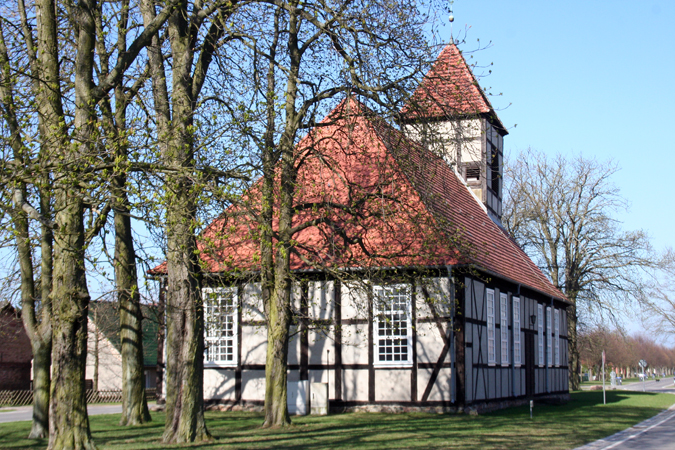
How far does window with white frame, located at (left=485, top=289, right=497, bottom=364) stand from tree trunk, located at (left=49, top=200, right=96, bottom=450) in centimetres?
1513

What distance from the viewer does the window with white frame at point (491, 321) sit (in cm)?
2356

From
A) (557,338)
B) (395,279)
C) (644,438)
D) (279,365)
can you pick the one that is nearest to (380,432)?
(279,365)

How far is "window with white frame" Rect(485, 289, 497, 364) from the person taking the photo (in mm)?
23556

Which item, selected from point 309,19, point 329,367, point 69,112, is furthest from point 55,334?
point 329,367

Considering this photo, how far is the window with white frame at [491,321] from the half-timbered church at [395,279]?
10 cm

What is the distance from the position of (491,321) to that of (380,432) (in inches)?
373

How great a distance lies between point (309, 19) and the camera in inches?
575

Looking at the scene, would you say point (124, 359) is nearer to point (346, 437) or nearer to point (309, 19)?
point (346, 437)

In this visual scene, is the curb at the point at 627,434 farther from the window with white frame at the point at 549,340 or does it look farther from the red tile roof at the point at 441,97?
the window with white frame at the point at 549,340

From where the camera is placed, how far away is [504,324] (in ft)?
83.4

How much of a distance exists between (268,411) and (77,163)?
8562 mm

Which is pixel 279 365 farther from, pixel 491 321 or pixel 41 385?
pixel 491 321

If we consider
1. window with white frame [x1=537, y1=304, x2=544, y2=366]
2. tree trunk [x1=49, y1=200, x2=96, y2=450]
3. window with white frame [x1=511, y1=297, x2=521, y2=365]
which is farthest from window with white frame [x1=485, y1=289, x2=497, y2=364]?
tree trunk [x1=49, y1=200, x2=96, y2=450]

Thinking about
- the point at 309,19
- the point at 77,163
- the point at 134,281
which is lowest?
the point at 134,281
